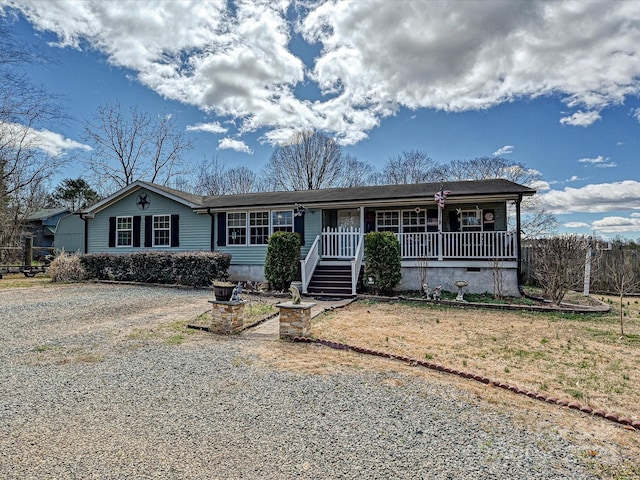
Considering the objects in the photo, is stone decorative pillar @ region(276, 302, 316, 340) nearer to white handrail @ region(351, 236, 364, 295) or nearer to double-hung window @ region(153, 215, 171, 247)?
white handrail @ region(351, 236, 364, 295)

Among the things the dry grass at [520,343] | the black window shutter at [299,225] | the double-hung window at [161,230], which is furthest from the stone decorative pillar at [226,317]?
the double-hung window at [161,230]

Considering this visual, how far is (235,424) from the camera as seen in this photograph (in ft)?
10.3

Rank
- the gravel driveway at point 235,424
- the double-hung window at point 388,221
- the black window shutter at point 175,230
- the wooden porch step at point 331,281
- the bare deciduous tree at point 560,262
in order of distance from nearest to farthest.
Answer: the gravel driveway at point 235,424, the bare deciduous tree at point 560,262, the wooden porch step at point 331,281, the double-hung window at point 388,221, the black window shutter at point 175,230

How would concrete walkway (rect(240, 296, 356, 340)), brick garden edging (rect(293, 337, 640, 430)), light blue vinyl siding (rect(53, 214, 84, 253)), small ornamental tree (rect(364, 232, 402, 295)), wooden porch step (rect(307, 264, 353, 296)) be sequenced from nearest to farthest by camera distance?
brick garden edging (rect(293, 337, 640, 430)), concrete walkway (rect(240, 296, 356, 340)), small ornamental tree (rect(364, 232, 402, 295)), wooden porch step (rect(307, 264, 353, 296)), light blue vinyl siding (rect(53, 214, 84, 253))

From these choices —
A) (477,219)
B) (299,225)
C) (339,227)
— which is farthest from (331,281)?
(477,219)

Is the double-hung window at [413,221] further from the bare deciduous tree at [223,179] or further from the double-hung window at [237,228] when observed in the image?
the bare deciduous tree at [223,179]

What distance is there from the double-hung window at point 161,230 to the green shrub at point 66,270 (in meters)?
2.97

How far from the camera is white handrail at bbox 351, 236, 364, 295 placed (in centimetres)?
1121

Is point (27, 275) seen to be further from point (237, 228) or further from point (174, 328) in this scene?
point (174, 328)

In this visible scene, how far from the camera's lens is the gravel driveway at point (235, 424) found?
2.51 m

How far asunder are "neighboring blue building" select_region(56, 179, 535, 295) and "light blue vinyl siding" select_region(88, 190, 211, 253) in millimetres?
43

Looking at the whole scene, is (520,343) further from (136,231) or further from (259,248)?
(136,231)

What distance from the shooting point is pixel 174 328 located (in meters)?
6.79

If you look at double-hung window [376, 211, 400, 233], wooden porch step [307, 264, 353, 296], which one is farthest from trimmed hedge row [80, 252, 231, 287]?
double-hung window [376, 211, 400, 233]
